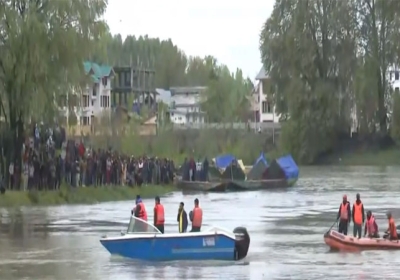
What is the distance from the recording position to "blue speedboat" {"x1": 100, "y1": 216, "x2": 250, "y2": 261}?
2877 cm

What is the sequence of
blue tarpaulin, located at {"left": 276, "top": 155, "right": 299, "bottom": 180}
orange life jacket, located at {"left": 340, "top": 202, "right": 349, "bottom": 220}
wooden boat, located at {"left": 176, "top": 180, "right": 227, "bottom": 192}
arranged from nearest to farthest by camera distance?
orange life jacket, located at {"left": 340, "top": 202, "right": 349, "bottom": 220}, wooden boat, located at {"left": 176, "top": 180, "right": 227, "bottom": 192}, blue tarpaulin, located at {"left": 276, "top": 155, "right": 299, "bottom": 180}

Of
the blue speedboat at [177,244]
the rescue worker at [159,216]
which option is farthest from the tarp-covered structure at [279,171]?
the blue speedboat at [177,244]

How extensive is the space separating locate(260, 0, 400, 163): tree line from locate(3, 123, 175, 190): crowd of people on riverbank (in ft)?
136

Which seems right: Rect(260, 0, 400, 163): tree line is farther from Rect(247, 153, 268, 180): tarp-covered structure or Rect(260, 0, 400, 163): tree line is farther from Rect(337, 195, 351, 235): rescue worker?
Rect(337, 195, 351, 235): rescue worker

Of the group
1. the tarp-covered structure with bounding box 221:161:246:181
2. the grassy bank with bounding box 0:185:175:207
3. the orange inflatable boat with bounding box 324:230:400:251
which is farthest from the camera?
the tarp-covered structure with bounding box 221:161:246:181

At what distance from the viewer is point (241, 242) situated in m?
29.0

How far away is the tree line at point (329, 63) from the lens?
311ft

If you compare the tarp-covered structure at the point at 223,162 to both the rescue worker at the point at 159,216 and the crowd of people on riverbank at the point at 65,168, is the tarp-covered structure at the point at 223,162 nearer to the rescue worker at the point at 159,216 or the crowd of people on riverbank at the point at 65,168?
the crowd of people on riverbank at the point at 65,168

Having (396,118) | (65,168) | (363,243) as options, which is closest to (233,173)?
(65,168)

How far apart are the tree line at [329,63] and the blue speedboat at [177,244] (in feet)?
216

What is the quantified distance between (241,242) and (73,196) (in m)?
20.2

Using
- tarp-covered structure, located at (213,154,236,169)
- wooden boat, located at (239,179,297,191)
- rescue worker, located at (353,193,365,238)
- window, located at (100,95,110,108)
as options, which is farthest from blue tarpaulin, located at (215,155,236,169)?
window, located at (100,95,110,108)

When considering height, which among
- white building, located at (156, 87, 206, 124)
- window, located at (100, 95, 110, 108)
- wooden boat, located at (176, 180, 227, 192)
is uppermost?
white building, located at (156, 87, 206, 124)

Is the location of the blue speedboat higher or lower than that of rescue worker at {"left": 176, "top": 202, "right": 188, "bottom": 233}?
lower
